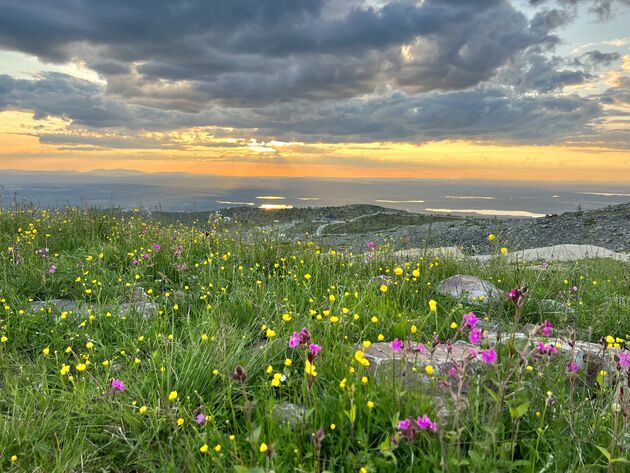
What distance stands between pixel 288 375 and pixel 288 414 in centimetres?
25

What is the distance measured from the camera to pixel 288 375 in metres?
3.17

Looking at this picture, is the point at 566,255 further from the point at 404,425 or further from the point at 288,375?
the point at 404,425

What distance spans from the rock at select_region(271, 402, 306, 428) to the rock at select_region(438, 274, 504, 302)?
350cm

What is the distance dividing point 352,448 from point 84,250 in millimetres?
6482

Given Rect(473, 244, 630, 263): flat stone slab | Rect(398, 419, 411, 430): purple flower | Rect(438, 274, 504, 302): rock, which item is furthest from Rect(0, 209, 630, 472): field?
Rect(473, 244, 630, 263): flat stone slab

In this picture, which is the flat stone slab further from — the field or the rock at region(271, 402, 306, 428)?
the rock at region(271, 402, 306, 428)

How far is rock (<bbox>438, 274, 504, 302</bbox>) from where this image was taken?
615 cm

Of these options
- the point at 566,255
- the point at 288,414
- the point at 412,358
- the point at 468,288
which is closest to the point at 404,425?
the point at 288,414

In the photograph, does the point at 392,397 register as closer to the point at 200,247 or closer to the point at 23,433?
the point at 23,433

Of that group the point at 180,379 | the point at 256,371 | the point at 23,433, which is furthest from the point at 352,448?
the point at 23,433

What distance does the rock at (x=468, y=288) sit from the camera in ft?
20.2

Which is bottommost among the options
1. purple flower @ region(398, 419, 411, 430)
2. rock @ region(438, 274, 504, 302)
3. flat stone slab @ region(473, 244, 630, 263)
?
flat stone slab @ region(473, 244, 630, 263)

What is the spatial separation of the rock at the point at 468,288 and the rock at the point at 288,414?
350 centimetres

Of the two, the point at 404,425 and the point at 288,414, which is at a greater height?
the point at 404,425
